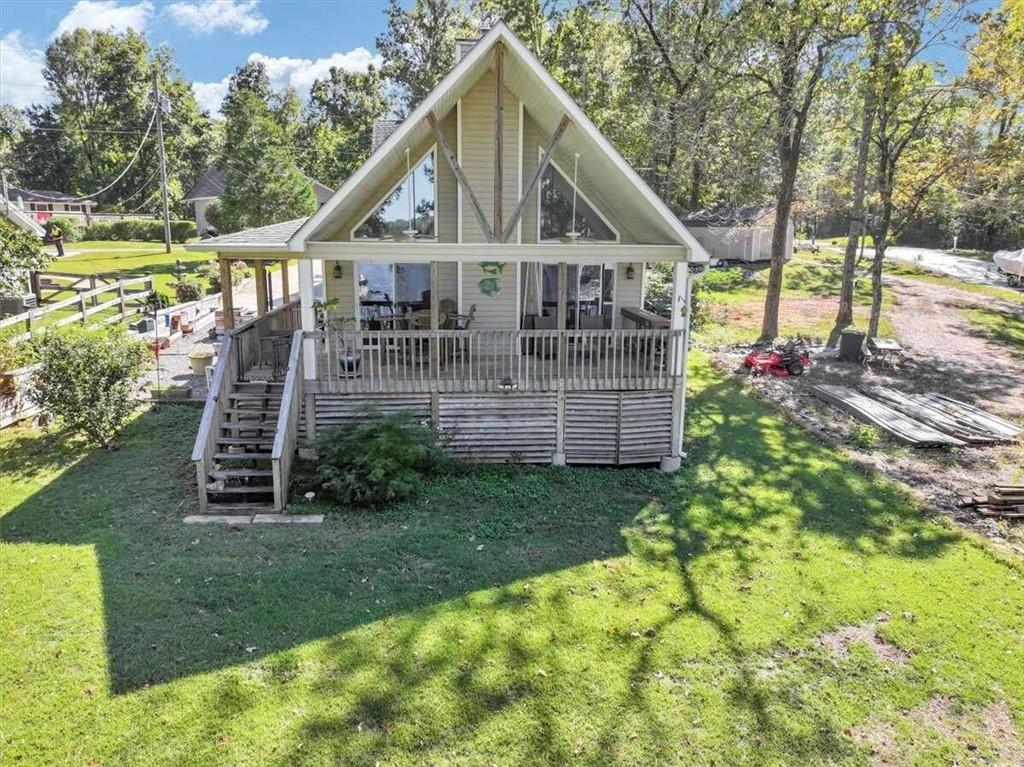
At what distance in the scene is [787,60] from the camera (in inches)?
814

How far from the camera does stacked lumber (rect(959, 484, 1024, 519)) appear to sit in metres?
10.8

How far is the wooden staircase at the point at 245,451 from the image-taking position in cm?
1017

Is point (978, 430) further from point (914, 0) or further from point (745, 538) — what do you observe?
point (914, 0)

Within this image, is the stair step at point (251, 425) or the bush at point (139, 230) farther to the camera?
the bush at point (139, 230)

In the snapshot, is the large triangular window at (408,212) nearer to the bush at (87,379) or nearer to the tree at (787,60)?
the bush at (87,379)

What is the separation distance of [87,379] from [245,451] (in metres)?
3.06

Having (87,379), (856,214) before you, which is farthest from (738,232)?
(87,379)

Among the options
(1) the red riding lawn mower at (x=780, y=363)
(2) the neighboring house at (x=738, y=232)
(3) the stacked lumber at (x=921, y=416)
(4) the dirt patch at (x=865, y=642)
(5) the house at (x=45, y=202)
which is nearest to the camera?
(4) the dirt patch at (x=865, y=642)

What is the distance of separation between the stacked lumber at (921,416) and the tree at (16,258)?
857 inches

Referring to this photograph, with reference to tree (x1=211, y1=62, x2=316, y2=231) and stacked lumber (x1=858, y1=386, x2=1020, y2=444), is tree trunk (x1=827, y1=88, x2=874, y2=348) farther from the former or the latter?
tree (x1=211, y1=62, x2=316, y2=231)

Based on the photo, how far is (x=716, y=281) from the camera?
1312 inches

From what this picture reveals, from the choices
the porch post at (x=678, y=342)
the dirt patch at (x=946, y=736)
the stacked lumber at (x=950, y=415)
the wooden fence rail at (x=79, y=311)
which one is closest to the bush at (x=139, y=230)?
the wooden fence rail at (x=79, y=311)

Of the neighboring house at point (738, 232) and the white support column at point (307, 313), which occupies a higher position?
the neighboring house at point (738, 232)

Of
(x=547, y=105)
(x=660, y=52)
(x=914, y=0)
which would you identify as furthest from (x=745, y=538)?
(x=660, y=52)
